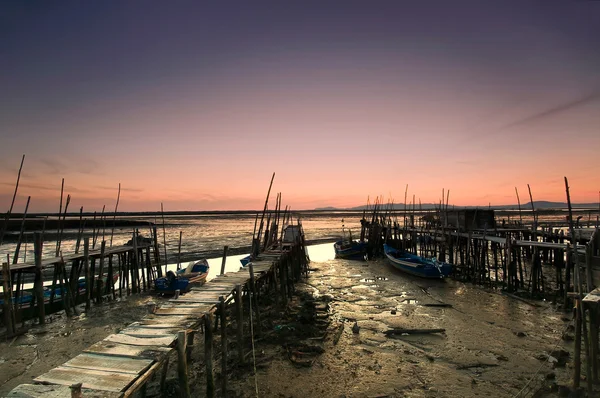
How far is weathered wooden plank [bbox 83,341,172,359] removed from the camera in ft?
17.9

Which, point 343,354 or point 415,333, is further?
point 415,333

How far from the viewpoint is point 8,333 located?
11.3 metres

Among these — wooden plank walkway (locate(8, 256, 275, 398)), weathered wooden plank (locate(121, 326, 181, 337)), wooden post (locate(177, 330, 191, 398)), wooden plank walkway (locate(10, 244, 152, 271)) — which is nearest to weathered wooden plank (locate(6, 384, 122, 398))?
wooden plank walkway (locate(8, 256, 275, 398))

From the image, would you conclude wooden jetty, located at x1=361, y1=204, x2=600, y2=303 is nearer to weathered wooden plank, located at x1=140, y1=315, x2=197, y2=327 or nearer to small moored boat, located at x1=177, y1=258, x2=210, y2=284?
weathered wooden plank, located at x1=140, y1=315, x2=197, y2=327

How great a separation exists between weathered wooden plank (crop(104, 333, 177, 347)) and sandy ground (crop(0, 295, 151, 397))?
168 inches

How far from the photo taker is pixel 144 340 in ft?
20.0

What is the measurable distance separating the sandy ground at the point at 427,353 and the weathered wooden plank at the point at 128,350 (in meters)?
3.04

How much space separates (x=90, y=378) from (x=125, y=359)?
63 cm

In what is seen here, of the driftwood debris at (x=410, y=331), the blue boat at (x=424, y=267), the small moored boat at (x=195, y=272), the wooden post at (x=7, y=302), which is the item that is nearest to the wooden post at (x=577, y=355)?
the driftwood debris at (x=410, y=331)

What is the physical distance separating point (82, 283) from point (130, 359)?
1539 cm

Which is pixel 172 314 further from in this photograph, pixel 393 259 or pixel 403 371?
pixel 393 259

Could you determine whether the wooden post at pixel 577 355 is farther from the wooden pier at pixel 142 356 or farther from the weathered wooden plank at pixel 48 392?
the weathered wooden plank at pixel 48 392

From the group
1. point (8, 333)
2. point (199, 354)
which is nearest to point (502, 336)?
point (199, 354)

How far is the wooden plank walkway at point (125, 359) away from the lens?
14.6ft
